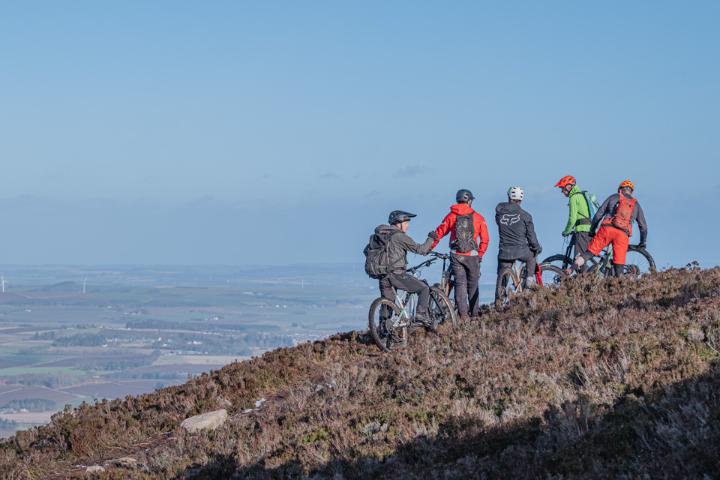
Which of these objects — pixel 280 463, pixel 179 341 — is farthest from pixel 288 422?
pixel 179 341

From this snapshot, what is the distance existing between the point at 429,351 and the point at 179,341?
624 ft

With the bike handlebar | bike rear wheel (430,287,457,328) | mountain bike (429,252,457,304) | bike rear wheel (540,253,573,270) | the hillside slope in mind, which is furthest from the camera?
bike rear wheel (540,253,573,270)

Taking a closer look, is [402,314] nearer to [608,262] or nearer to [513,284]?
[513,284]

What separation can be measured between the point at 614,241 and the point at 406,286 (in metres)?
Answer: 5.19

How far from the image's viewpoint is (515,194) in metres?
17.5

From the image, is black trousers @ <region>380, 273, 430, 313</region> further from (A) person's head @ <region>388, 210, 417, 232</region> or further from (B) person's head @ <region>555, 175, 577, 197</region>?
(B) person's head @ <region>555, 175, 577, 197</region>

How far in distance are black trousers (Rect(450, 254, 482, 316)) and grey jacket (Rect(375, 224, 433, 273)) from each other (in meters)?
1.44

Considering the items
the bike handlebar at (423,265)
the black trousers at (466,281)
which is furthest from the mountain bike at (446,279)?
the bike handlebar at (423,265)

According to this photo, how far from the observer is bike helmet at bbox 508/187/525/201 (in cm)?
1752

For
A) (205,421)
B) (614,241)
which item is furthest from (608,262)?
(205,421)

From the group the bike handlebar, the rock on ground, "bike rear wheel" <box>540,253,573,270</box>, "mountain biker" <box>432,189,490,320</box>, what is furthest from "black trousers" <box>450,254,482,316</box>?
the rock on ground

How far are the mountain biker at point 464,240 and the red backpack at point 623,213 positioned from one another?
2.97 metres

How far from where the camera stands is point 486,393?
1000 cm

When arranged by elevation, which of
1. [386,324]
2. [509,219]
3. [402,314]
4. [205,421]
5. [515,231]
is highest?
[509,219]
